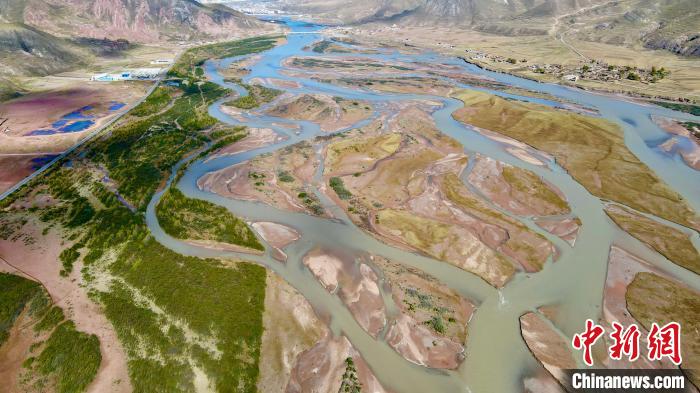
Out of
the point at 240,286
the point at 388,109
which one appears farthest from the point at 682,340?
the point at 388,109

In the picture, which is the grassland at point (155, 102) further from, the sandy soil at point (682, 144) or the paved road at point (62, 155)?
the sandy soil at point (682, 144)

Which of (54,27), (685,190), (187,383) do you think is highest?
(54,27)

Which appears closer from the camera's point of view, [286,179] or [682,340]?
[682,340]

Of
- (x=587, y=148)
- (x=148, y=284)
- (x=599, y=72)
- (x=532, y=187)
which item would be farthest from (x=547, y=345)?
(x=599, y=72)

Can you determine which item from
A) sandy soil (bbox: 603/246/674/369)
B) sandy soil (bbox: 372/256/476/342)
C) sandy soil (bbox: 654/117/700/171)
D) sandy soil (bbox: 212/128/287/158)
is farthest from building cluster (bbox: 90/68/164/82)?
sandy soil (bbox: 654/117/700/171)

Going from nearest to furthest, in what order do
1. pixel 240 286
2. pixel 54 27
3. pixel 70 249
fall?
pixel 240 286 → pixel 70 249 → pixel 54 27

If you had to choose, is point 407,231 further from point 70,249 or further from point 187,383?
point 70,249

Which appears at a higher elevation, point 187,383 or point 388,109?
point 388,109

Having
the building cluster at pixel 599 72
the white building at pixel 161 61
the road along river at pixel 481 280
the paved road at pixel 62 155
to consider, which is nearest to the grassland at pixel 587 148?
the road along river at pixel 481 280
